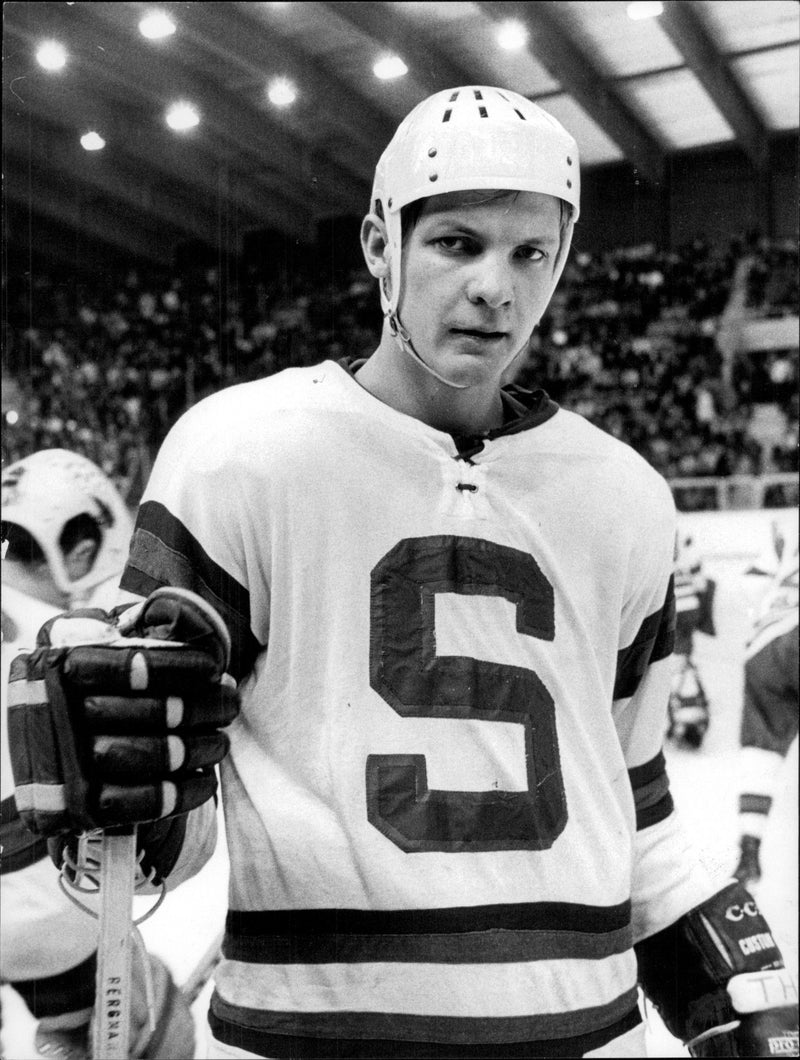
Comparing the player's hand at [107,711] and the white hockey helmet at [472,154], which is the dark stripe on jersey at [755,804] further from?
the player's hand at [107,711]

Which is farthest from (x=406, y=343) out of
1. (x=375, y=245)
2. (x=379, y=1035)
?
(x=379, y=1035)

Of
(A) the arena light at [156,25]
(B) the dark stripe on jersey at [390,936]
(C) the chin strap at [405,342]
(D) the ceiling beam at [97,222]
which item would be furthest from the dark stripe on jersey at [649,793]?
(A) the arena light at [156,25]

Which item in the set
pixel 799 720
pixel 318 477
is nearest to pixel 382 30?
pixel 318 477

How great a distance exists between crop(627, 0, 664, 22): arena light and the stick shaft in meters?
1.34

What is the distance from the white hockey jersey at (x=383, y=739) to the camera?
90 cm

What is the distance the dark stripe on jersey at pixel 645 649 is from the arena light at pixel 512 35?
0.67 meters

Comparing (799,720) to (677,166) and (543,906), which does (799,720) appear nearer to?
(677,166)

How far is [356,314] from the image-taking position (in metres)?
1.32

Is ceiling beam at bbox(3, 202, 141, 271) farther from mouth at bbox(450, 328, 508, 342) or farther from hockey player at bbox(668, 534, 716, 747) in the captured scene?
hockey player at bbox(668, 534, 716, 747)

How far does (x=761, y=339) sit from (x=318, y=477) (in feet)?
13.9

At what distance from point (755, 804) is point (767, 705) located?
285mm

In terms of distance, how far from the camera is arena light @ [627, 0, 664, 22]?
1629 millimetres

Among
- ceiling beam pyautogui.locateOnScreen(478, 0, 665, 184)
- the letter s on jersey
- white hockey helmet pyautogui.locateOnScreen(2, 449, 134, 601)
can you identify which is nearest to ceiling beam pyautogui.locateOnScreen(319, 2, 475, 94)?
ceiling beam pyautogui.locateOnScreen(478, 0, 665, 184)

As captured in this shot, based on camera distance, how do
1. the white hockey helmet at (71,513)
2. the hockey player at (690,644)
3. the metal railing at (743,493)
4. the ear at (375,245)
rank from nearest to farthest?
the ear at (375,245) → the white hockey helmet at (71,513) → the hockey player at (690,644) → the metal railing at (743,493)
